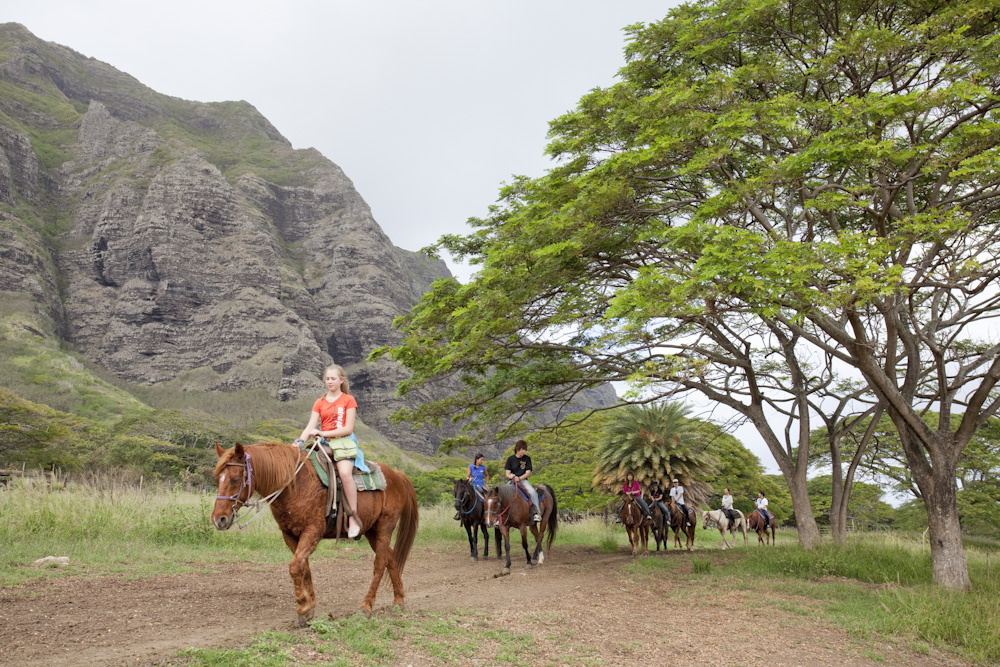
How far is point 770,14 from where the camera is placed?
32.1ft

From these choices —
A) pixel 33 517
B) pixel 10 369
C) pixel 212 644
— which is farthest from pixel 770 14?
pixel 10 369

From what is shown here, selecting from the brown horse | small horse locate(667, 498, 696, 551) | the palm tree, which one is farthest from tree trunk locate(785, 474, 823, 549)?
the brown horse

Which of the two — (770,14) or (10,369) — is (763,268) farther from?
(10,369)

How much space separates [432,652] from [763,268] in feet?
19.3

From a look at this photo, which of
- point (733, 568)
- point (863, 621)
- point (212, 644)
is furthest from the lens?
point (733, 568)

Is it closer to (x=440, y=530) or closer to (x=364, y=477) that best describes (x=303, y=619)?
(x=364, y=477)

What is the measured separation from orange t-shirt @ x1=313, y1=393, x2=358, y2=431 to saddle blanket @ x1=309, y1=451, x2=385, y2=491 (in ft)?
1.04

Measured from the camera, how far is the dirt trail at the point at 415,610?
16.4ft

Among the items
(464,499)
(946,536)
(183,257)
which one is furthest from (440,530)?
(183,257)

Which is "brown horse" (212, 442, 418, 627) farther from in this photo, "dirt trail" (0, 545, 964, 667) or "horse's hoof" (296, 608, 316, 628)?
"dirt trail" (0, 545, 964, 667)

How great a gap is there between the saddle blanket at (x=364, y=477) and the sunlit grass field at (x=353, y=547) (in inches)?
33.5

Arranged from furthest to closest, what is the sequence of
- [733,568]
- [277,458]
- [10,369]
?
[10,369] < [733,568] < [277,458]

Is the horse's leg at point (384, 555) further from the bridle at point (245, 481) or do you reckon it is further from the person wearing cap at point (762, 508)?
the person wearing cap at point (762, 508)

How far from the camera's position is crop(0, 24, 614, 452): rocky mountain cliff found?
100m
